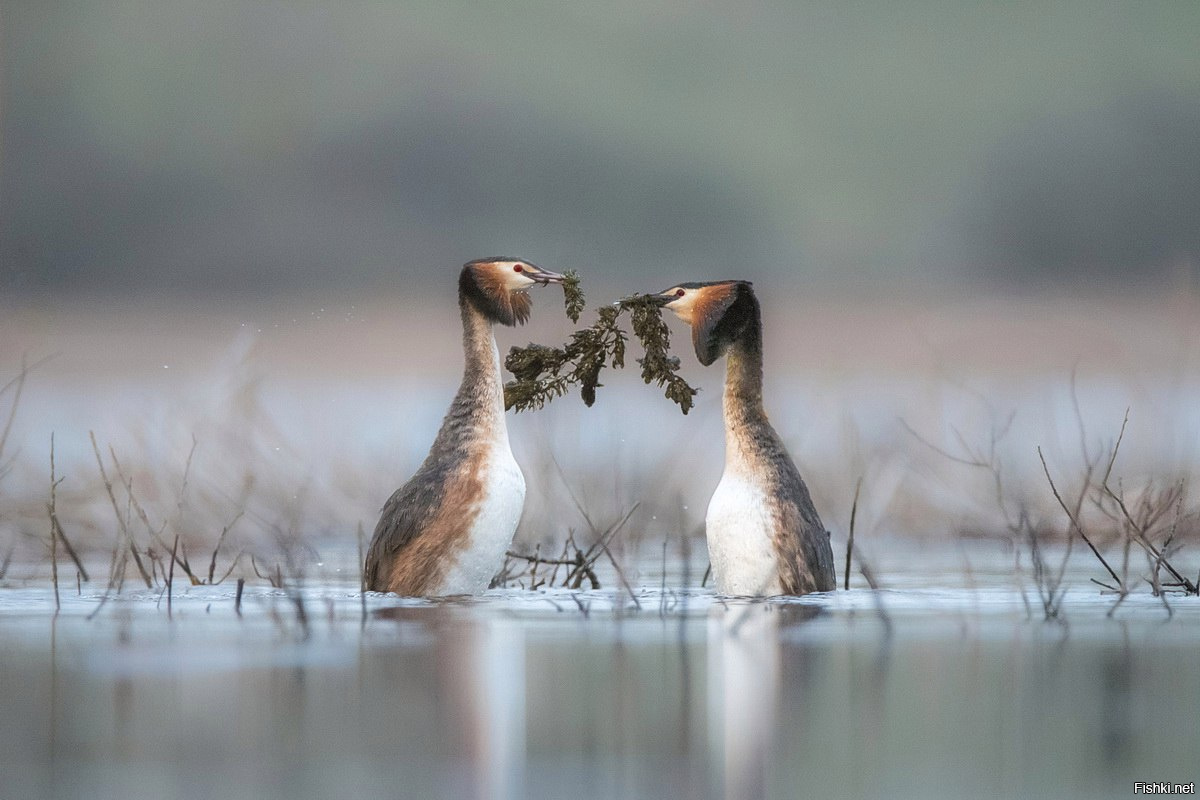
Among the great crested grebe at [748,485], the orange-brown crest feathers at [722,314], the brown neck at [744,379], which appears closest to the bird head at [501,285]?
the great crested grebe at [748,485]

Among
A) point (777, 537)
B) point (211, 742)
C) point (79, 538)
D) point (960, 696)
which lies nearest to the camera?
point (211, 742)

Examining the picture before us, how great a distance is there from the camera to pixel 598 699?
18.7 feet

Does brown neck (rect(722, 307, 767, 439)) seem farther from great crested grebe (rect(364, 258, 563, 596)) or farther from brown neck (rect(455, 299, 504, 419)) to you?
brown neck (rect(455, 299, 504, 419))

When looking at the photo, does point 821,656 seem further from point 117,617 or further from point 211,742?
point 117,617

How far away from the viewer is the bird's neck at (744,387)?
8703 millimetres

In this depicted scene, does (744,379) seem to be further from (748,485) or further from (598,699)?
(598,699)

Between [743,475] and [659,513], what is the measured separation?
4.45ft

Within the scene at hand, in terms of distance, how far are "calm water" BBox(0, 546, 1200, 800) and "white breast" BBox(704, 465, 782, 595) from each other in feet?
0.62

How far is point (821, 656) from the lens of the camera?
21.5 ft

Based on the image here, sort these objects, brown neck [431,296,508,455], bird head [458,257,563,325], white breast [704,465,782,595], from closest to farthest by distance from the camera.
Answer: white breast [704,465,782,595], brown neck [431,296,508,455], bird head [458,257,563,325]

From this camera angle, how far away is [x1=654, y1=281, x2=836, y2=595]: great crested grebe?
8.44 m

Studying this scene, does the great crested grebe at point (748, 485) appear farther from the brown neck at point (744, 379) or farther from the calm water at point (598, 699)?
the calm water at point (598, 699)

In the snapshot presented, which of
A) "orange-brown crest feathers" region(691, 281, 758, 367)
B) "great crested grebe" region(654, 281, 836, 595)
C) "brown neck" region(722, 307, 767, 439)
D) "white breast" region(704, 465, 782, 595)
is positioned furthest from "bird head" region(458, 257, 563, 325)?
"white breast" region(704, 465, 782, 595)

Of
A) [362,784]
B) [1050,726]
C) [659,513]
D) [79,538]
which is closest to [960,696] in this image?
[1050,726]
